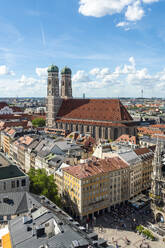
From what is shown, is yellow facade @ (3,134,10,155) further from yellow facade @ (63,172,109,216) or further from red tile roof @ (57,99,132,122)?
yellow facade @ (63,172,109,216)

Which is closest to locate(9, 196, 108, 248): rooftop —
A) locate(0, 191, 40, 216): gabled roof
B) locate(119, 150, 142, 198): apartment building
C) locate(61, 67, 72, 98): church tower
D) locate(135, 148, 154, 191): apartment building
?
locate(0, 191, 40, 216): gabled roof

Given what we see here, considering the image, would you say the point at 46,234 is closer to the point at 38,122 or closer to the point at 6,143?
the point at 6,143

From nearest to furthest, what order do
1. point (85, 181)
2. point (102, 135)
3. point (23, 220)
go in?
point (23, 220)
point (85, 181)
point (102, 135)

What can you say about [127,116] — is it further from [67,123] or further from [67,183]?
[67,183]

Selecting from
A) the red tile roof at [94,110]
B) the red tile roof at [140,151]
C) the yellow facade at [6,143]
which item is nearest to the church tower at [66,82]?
the red tile roof at [94,110]

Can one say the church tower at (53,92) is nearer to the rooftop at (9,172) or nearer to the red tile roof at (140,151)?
the red tile roof at (140,151)

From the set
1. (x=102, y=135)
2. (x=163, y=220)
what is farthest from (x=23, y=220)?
(x=102, y=135)

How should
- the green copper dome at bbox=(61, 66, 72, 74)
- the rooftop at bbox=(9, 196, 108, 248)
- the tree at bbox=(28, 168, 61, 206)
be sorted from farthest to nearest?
the green copper dome at bbox=(61, 66, 72, 74), the tree at bbox=(28, 168, 61, 206), the rooftop at bbox=(9, 196, 108, 248)

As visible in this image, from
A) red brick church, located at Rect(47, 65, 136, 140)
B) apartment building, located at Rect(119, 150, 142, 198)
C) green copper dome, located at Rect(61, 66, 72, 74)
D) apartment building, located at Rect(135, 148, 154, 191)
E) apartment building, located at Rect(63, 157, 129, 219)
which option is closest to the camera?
apartment building, located at Rect(63, 157, 129, 219)
